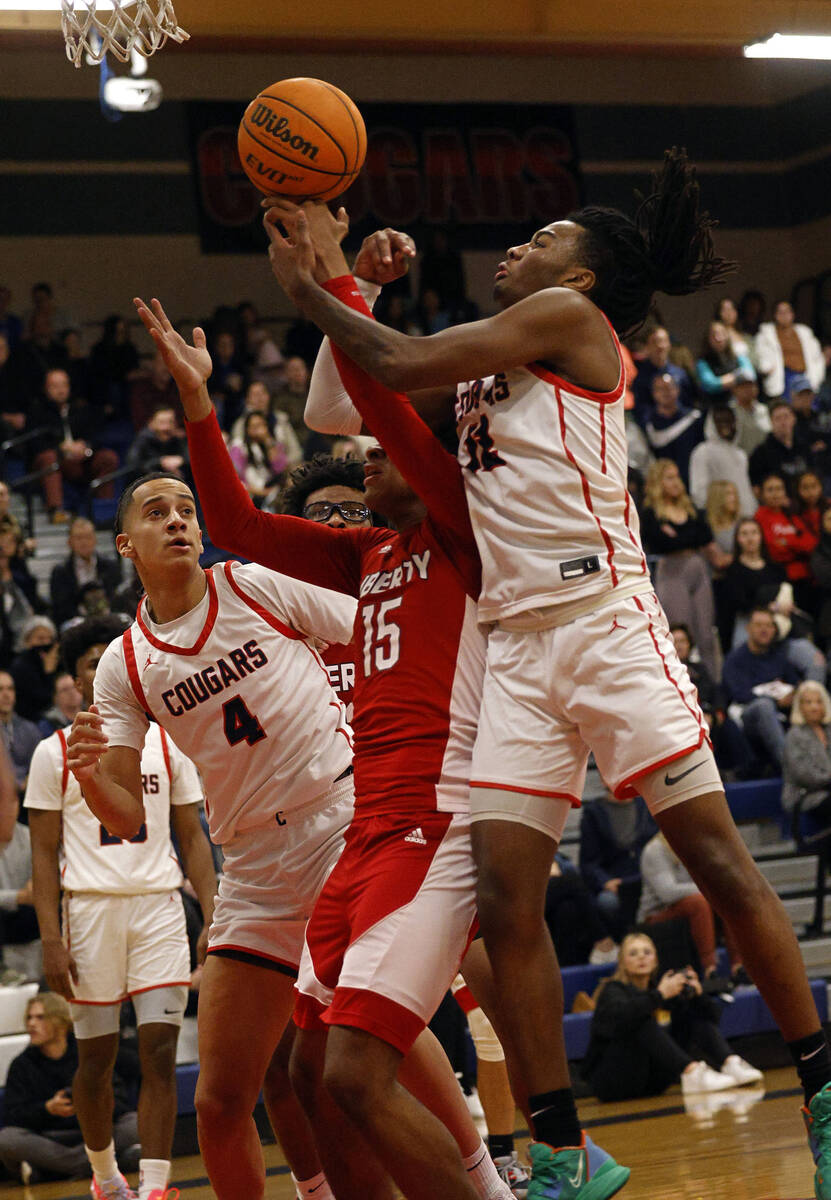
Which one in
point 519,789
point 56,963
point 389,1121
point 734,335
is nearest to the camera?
point 389,1121

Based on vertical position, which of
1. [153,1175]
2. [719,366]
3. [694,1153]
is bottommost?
[694,1153]

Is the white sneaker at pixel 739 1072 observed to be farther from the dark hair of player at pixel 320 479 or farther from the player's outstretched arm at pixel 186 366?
the player's outstretched arm at pixel 186 366

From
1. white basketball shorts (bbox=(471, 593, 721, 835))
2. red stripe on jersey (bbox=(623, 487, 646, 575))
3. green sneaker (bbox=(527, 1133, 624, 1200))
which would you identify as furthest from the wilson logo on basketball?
green sneaker (bbox=(527, 1133, 624, 1200))

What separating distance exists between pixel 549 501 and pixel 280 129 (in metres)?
1.16

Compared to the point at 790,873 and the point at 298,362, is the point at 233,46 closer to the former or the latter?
the point at 298,362

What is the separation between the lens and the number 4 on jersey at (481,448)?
3.59m

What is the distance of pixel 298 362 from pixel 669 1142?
8.85 meters

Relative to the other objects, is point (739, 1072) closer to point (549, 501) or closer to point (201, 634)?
point (201, 634)

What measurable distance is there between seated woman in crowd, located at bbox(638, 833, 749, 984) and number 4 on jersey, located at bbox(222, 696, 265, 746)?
17.3 feet

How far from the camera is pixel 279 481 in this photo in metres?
12.1

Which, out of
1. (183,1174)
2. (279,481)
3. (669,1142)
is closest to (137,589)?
(183,1174)

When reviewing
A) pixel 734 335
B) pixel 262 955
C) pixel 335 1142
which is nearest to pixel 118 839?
pixel 262 955

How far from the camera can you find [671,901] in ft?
30.6

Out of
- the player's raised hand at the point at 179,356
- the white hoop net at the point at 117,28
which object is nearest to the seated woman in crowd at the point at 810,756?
the white hoop net at the point at 117,28
